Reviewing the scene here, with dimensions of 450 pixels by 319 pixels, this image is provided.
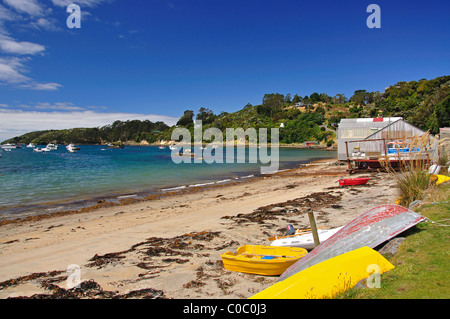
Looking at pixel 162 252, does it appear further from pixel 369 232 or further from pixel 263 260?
pixel 369 232

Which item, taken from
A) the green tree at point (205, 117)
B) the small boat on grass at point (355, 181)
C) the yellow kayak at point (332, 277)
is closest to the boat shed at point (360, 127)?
the small boat on grass at point (355, 181)

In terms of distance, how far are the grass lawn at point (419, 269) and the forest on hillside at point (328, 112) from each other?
160 ft

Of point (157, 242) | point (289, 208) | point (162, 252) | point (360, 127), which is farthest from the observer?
point (360, 127)

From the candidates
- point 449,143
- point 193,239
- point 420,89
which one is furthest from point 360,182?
point 420,89

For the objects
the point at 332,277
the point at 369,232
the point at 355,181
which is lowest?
the point at 355,181

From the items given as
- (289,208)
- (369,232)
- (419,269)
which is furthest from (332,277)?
(289,208)

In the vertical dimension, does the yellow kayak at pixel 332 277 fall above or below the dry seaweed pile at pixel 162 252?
above

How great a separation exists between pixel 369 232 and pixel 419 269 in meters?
1.36

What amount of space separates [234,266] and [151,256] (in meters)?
2.63

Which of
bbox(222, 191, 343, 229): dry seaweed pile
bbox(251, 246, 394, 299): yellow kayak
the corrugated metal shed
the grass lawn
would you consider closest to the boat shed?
bbox(222, 191, 343, 229): dry seaweed pile

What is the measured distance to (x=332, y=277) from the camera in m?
3.89

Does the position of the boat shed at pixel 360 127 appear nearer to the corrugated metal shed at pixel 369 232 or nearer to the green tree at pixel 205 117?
the corrugated metal shed at pixel 369 232

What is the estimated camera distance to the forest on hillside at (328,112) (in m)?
58.5

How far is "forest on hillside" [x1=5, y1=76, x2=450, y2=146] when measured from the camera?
5850cm
